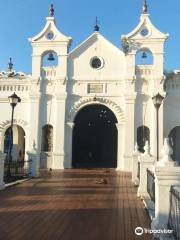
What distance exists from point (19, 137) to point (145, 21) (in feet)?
44.6

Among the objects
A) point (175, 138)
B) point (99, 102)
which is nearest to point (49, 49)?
point (99, 102)

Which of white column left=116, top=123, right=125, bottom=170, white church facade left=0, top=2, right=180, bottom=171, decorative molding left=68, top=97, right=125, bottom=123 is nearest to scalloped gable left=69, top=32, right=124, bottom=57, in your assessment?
white church facade left=0, top=2, right=180, bottom=171

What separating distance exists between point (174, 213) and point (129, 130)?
66.0 ft

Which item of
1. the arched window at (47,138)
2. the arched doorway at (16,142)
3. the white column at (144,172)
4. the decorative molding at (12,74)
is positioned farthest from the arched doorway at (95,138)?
the white column at (144,172)

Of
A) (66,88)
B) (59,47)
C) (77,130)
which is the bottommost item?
(77,130)

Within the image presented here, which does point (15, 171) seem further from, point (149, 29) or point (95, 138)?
point (149, 29)

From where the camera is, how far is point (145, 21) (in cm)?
2906

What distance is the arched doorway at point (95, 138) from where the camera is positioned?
97.4ft

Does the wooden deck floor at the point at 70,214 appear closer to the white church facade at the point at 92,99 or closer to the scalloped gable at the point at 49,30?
the white church facade at the point at 92,99

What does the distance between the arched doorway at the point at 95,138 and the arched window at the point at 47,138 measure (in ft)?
5.95

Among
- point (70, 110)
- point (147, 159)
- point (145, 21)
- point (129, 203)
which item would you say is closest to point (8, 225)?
point (129, 203)

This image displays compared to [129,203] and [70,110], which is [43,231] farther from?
[70,110]

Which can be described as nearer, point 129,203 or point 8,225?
point 8,225

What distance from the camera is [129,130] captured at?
27.6m
